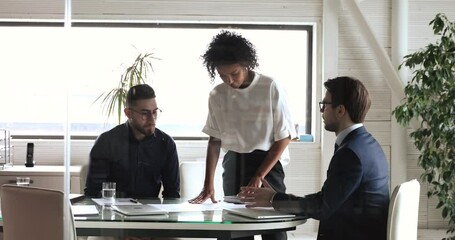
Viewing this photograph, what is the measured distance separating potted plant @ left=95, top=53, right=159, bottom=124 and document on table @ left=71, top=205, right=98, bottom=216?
1.02 feet

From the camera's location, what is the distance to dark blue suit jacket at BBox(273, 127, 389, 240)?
1.80 metres

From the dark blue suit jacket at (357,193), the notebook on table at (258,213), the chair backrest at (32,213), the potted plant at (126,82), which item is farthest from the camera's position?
the potted plant at (126,82)

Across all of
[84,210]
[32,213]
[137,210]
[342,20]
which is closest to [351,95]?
[342,20]

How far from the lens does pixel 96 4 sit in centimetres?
188

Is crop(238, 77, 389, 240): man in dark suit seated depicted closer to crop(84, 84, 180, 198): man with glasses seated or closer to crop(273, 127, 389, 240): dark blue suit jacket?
crop(273, 127, 389, 240): dark blue suit jacket

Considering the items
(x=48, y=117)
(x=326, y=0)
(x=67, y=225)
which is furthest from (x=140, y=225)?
(x=326, y=0)

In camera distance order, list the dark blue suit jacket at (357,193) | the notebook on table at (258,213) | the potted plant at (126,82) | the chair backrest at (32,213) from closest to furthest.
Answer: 1. the chair backrest at (32,213)
2. the dark blue suit jacket at (357,193)
3. the notebook on table at (258,213)
4. the potted plant at (126,82)

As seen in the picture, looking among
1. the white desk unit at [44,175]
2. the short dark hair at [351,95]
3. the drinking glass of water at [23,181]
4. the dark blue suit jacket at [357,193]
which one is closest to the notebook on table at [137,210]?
the white desk unit at [44,175]

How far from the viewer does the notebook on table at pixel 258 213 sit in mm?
1899

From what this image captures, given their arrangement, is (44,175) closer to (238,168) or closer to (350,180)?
(238,168)

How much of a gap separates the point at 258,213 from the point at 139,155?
1.63 feet

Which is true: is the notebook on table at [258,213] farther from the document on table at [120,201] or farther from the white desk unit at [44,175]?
the white desk unit at [44,175]

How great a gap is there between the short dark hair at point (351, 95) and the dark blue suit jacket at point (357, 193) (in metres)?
0.06

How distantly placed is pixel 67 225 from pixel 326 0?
1044mm
